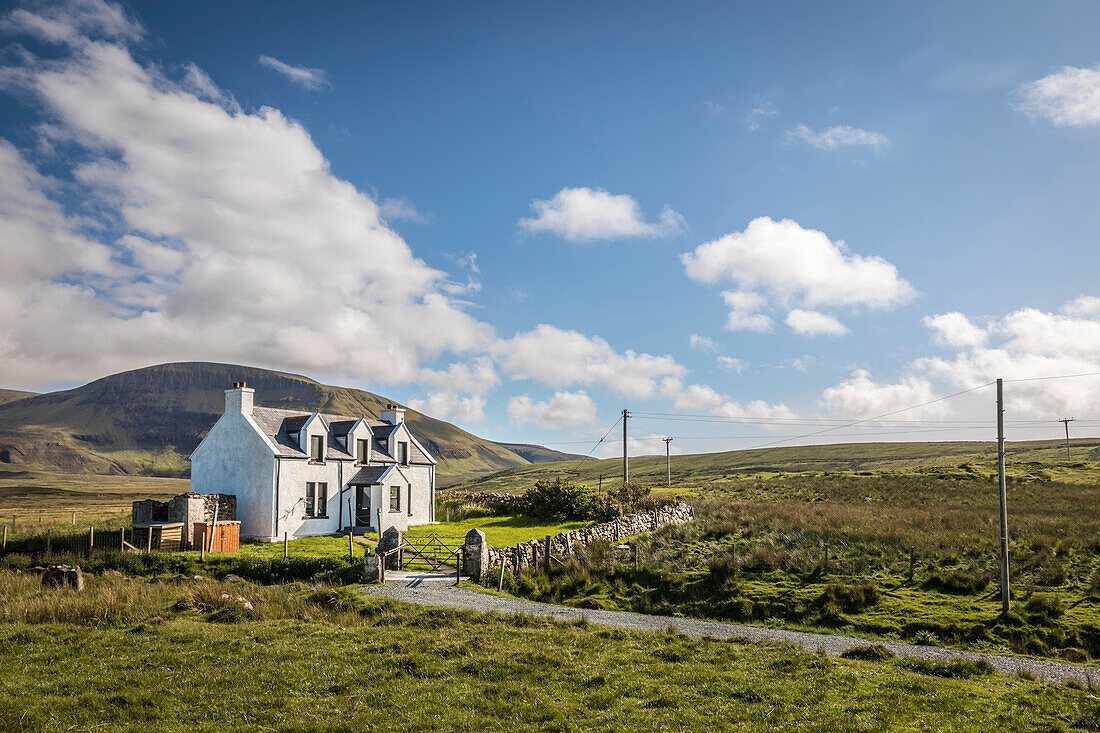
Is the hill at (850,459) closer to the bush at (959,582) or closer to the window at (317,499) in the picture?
the window at (317,499)

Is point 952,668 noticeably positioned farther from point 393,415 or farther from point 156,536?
point 393,415

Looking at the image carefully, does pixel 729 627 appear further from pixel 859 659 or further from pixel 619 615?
pixel 859 659

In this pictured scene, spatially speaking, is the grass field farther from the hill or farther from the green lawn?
the hill

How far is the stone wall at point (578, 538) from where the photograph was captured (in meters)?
26.8

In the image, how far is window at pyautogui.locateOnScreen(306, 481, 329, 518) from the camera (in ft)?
129

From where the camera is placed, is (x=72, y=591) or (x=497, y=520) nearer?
(x=72, y=591)

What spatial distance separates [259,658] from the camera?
1343cm

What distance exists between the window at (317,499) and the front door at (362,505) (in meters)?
1.97

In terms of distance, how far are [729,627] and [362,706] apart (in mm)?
13349

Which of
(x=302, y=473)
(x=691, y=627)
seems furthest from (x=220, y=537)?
(x=691, y=627)

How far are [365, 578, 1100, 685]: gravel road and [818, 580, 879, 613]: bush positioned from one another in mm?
2929

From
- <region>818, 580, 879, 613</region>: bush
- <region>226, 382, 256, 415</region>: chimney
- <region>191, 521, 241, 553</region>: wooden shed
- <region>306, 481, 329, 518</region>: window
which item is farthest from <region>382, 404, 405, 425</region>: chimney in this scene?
<region>818, 580, 879, 613</region>: bush

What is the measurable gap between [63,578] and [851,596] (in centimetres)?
2653

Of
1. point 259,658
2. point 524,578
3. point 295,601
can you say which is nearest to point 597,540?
point 524,578
